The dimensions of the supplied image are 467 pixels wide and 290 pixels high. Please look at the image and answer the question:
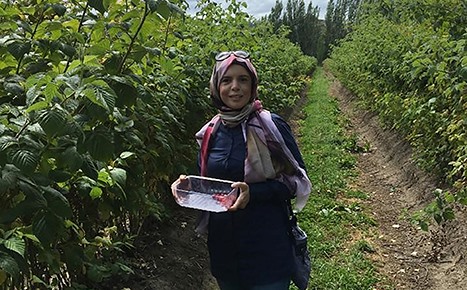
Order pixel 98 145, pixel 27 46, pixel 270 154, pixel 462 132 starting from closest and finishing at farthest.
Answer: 1. pixel 98 145
2. pixel 27 46
3. pixel 270 154
4. pixel 462 132

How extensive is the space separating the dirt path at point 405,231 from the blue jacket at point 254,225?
7.99ft

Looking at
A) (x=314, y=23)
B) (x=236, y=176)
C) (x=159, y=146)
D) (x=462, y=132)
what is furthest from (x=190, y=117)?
(x=314, y=23)

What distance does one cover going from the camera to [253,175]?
2375 millimetres

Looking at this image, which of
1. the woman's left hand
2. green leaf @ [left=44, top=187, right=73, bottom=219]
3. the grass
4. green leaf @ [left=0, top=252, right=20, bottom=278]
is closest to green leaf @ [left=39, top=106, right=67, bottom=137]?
green leaf @ [left=44, top=187, right=73, bottom=219]

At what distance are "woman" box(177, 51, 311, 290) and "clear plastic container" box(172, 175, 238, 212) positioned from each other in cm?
7

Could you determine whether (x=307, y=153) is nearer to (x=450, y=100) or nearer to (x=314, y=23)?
(x=450, y=100)

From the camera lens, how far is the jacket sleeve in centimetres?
236

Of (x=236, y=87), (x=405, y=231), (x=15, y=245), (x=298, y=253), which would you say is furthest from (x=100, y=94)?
(x=405, y=231)

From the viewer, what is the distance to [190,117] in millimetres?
4402

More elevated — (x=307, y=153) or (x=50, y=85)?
(x=50, y=85)

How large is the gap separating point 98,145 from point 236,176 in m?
0.84

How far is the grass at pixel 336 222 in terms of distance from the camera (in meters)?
4.46

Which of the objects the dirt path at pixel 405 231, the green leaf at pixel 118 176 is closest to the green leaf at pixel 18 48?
the green leaf at pixel 118 176

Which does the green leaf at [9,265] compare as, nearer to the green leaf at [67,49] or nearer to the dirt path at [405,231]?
the green leaf at [67,49]
